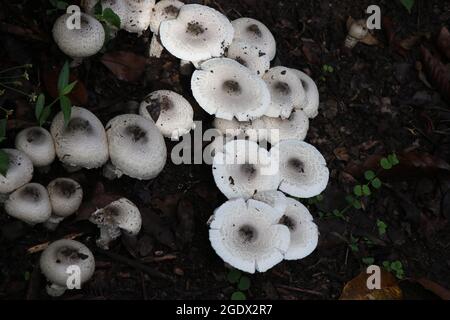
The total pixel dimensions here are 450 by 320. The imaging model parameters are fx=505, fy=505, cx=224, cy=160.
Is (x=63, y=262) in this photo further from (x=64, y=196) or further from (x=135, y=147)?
(x=135, y=147)

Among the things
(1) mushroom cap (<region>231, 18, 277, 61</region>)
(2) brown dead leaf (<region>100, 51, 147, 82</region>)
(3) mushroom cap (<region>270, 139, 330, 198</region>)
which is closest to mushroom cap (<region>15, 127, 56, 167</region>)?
(2) brown dead leaf (<region>100, 51, 147, 82</region>)

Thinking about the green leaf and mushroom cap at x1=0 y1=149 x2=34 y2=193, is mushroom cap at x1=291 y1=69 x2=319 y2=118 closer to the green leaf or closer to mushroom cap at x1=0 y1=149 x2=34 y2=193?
the green leaf

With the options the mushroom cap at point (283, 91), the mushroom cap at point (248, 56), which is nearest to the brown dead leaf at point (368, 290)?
the mushroom cap at point (283, 91)

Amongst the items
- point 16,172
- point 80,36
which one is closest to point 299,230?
point 16,172
